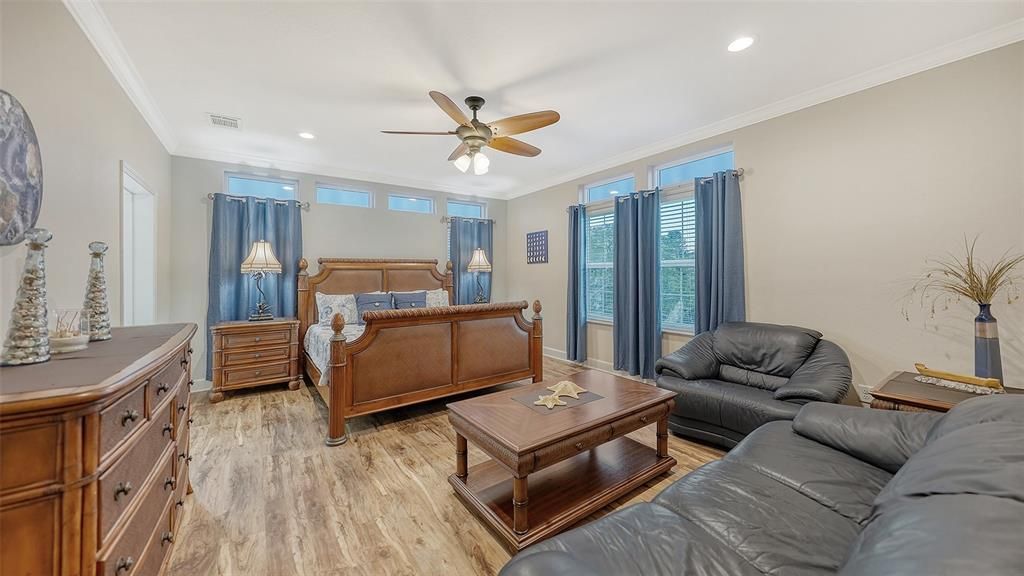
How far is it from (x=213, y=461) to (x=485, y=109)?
3425 millimetres

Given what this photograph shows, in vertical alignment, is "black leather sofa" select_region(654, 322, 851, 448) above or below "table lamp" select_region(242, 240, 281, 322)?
below

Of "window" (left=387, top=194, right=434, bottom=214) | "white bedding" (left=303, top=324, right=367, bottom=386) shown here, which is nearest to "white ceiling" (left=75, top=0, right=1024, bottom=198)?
"window" (left=387, top=194, right=434, bottom=214)

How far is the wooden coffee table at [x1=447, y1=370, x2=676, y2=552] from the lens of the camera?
178 centimetres

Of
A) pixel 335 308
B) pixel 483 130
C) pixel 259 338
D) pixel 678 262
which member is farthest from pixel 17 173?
pixel 678 262

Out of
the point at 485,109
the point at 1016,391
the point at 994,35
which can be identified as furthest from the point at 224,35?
the point at 1016,391

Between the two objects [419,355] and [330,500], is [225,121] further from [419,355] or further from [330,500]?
[330,500]

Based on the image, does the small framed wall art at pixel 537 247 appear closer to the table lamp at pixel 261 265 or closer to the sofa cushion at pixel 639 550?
the table lamp at pixel 261 265

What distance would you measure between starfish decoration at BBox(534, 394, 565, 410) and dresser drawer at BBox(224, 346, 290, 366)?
3284 millimetres

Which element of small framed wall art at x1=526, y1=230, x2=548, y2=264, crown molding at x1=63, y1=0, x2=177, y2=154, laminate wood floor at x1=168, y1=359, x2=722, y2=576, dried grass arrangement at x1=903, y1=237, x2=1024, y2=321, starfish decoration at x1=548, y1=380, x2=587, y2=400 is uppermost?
crown molding at x1=63, y1=0, x2=177, y2=154

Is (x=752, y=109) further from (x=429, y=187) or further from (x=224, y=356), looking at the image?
(x=224, y=356)

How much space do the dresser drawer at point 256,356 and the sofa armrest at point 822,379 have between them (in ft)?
15.4

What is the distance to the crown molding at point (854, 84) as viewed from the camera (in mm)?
2271

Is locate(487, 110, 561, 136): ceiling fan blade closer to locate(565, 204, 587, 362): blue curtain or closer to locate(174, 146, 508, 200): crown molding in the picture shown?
locate(565, 204, 587, 362): blue curtain

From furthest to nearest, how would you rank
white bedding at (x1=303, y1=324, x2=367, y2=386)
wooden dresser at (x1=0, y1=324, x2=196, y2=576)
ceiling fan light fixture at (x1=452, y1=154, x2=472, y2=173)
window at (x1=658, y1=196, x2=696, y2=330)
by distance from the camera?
1. window at (x1=658, y1=196, x2=696, y2=330)
2. white bedding at (x1=303, y1=324, x2=367, y2=386)
3. ceiling fan light fixture at (x1=452, y1=154, x2=472, y2=173)
4. wooden dresser at (x1=0, y1=324, x2=196, y2=576)
